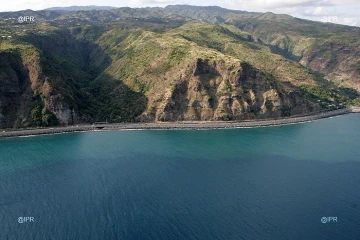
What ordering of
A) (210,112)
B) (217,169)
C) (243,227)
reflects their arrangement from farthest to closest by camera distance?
(210,112)
(217,169)
(243,227)

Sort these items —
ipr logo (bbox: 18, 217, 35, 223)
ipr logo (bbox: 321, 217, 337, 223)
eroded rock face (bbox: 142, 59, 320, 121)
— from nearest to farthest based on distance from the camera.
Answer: ipr logo (bbox: 321, 217, 337, 223) < ipr logo (bbox: 18, 217, 35, 223) < eroded rock face (bbox: 142, 59, 320, 121)

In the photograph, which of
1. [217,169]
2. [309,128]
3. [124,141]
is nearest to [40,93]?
[124,141]

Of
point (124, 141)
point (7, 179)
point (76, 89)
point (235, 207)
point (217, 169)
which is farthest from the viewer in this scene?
point (76, 89)

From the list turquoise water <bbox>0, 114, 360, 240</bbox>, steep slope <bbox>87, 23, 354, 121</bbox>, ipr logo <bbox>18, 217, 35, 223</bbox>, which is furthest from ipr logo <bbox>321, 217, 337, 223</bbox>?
steep slope <bbox>87, 23, 354, 121</bbox>

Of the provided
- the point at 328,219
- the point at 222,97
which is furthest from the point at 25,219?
the point at 222,97

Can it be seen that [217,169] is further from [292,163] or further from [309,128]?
[309,128]

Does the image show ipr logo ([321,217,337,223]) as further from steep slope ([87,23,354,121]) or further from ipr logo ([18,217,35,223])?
steep slope ([87,23,354,121])
